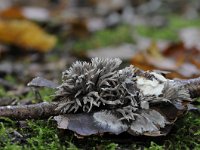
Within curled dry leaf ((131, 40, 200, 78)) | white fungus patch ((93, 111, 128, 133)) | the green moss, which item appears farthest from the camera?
the green moss

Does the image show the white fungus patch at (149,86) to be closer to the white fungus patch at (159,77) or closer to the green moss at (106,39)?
the white fungus patch at (159,77)

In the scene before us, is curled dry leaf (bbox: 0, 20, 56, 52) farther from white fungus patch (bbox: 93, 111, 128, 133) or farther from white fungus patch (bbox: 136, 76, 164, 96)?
white fungus patch (bbox: 93, 111, 128, 133)

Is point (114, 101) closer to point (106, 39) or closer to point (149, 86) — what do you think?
point (149, 86)

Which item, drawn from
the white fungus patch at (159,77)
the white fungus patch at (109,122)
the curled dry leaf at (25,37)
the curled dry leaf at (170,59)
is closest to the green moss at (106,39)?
the curled dry leaf at (25,37)

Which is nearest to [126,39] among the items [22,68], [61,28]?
[61,28]

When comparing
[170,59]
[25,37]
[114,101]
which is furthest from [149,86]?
[25,37]

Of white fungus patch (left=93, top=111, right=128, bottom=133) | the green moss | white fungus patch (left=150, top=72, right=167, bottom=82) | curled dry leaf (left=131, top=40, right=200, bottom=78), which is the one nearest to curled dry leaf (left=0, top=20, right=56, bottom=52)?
the green moss

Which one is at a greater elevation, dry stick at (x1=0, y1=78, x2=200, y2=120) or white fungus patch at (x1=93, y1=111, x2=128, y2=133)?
dry stick at (x1=0, y1=78, x2=200, y2=120)

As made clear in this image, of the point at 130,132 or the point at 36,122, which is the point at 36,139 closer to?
the point at 36,122
